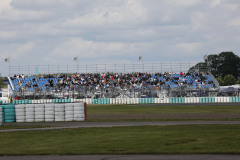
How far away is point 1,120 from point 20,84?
53.0m

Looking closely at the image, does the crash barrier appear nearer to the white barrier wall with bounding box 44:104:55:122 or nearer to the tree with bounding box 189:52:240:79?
the white barrier wall with bounding box 44:104:55:122

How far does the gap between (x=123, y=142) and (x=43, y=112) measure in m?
16.7

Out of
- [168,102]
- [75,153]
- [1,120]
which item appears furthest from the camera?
[168,102]

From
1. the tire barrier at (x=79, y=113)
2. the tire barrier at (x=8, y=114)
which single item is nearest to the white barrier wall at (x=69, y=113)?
the tire barrier at (x=79, y=113)

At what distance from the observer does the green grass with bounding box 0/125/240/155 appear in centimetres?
1758

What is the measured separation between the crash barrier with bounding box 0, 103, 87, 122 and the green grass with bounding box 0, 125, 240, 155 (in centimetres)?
856

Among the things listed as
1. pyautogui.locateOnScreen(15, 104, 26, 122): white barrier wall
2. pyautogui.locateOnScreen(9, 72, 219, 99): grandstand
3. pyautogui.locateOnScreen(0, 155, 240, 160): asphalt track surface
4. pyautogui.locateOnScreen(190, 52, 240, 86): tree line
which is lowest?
pyautogui.locateOnScreen(0, 155, 240, 160): asphalt track surface

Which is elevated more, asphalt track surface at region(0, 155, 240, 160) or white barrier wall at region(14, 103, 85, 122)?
white barrier wall at region(14, 103, 85, 122)

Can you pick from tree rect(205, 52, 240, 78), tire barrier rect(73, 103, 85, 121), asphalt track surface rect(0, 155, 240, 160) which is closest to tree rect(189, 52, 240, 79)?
tree rect(205, 52, 240, 78)

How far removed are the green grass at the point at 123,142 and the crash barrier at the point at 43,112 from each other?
8.56 metres

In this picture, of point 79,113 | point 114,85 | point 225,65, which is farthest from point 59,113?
point 225,65

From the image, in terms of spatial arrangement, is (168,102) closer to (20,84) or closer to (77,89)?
(77,89)

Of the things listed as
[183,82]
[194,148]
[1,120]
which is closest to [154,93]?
[183,82]

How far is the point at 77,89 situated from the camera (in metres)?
72.6
